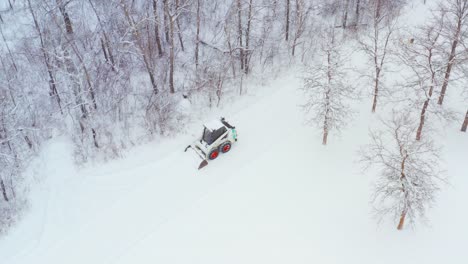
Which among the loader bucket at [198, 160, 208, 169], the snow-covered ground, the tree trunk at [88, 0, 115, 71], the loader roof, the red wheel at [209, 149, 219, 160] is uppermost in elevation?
the tree trunk at [88, 0, 115, 71]

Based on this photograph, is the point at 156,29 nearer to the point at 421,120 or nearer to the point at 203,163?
the point at 203,163

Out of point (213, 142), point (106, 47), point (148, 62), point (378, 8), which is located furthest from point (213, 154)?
point (378, 8)

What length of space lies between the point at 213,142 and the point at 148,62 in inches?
344

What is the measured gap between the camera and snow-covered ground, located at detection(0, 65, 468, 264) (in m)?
16.1

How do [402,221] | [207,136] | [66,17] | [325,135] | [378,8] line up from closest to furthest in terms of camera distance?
[402,221], [207,136], [325,135], [66,17], [378,8]

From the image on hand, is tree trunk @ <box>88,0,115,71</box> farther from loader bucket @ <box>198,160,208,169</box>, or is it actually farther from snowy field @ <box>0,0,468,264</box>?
loader bucket @ <box>198,160,208,169</box>

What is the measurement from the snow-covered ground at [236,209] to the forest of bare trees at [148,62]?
1533 millimetres

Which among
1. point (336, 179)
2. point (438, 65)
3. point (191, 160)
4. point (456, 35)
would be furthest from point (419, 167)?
point (191, 160)

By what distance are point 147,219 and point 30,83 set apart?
13.5m

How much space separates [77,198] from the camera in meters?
18.9

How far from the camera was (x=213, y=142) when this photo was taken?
20.0 m

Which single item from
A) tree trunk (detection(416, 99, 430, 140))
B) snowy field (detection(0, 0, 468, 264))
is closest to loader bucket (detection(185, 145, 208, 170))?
snowy field (detection(0, 0, 468, 264))

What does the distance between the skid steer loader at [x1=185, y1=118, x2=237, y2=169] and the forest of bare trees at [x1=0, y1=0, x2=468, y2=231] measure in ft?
9.68

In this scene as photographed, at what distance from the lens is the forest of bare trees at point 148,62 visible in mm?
20453
